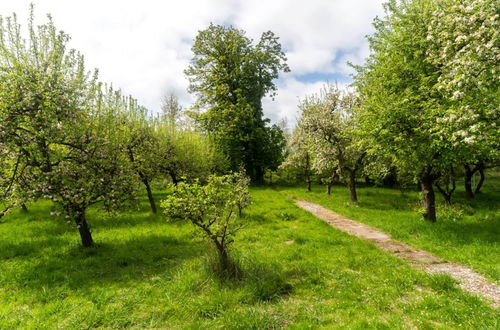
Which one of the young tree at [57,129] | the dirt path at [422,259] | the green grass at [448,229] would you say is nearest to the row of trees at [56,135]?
the young tree at [57,129]

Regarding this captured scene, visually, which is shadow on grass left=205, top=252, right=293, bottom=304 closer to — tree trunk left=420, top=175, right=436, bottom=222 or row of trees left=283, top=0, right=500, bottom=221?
row of trees left=283, top=0, right=500, bottom=221

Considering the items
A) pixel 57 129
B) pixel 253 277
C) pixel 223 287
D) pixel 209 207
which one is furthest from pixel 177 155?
pixel 223 287

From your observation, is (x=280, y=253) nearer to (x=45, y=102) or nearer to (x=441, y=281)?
(x=441, y=281)

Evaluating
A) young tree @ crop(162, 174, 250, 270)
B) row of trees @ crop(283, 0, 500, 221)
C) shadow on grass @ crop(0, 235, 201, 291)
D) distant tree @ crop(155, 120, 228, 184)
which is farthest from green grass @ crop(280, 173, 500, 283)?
distant tree @ crop(155, 120, 228, 184)

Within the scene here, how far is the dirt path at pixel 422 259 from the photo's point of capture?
8516 mm

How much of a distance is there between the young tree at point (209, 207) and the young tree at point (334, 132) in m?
16.6

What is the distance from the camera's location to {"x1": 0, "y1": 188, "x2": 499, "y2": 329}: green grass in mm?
7270

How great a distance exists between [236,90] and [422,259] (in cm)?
3365

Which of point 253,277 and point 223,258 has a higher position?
point 223,258

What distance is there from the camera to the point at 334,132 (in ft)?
81.4

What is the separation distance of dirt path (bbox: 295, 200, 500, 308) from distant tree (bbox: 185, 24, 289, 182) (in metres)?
23.8

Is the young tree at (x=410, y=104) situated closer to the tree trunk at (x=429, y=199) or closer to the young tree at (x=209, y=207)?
the tree trunk at (x=429, y=199)

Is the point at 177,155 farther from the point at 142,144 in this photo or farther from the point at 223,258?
the point at 223,258

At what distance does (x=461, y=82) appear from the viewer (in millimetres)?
8453
